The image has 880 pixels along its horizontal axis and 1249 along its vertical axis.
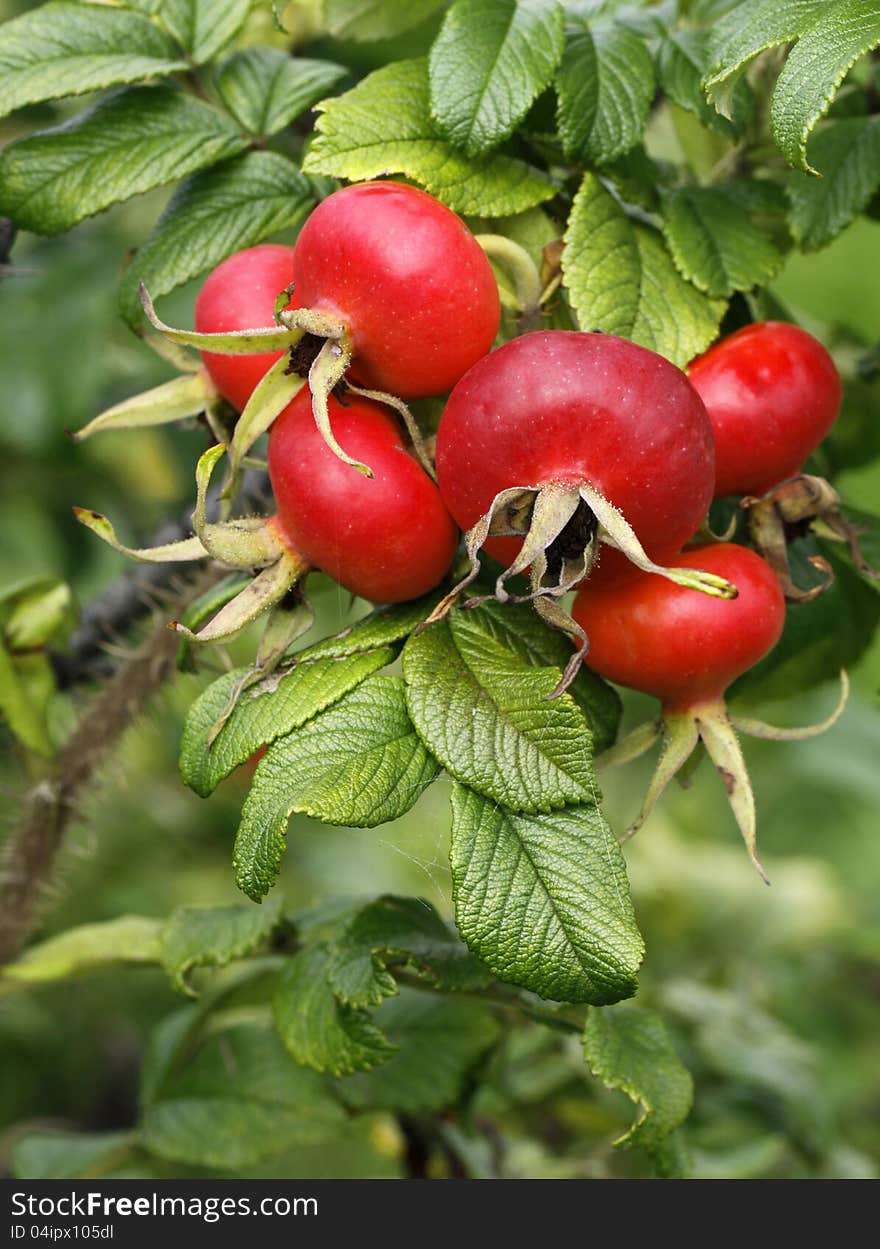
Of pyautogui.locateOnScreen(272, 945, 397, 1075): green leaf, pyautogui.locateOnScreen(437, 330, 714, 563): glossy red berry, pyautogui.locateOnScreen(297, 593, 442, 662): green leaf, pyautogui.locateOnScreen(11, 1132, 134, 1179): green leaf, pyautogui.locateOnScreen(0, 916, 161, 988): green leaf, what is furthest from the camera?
pyautogui.locateOnScreen(11, 1132, 134, 1179): green leaf

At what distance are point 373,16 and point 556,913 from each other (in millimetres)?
1144

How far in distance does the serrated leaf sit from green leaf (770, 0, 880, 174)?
4 centimetres

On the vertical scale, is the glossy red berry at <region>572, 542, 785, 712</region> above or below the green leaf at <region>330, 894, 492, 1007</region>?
above

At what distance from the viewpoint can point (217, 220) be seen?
1398mm

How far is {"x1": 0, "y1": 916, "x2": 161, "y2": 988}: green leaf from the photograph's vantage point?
5.55 feet

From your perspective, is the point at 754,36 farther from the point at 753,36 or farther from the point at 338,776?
the point at 338,776

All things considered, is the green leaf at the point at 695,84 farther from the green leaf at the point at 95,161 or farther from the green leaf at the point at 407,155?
the green leaf at the point at 95,161

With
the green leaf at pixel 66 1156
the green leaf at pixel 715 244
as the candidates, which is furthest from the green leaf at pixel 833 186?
the green leaf at pixel 66 1156

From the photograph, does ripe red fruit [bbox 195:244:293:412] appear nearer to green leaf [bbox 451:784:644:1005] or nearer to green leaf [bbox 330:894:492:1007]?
green leaf [bbox 451:784:644:1005]

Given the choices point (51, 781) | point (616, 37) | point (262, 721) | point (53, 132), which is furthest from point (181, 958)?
point (616, 37)

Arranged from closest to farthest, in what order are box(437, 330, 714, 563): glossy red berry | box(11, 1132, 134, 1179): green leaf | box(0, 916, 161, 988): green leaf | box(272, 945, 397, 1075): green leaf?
box(437, 330, 714, 563): glossy red berry, box(272, 945, 397, 1075): green leaf, box(0, 916, 161, 988): green leaf, box(11, 1132, 134, 1179): green leaf

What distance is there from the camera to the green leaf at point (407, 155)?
3.98 ft

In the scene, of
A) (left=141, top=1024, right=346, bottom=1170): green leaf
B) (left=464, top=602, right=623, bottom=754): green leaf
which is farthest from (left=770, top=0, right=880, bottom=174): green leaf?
(left=141, top=1024, right=346, bottom=1170): green leaf
